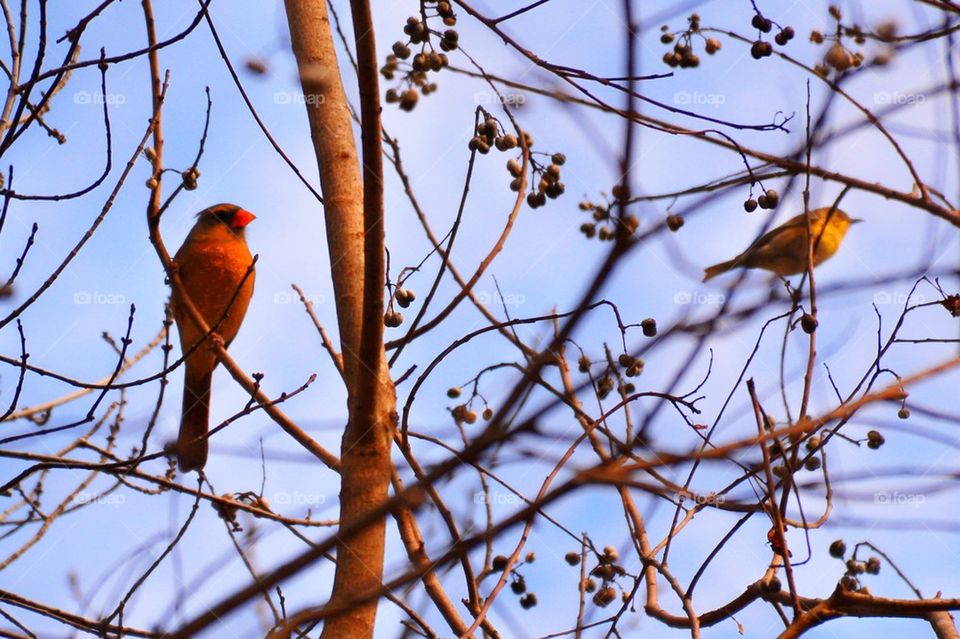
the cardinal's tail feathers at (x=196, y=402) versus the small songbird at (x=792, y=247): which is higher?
the small songbird at (x=792, y=247)

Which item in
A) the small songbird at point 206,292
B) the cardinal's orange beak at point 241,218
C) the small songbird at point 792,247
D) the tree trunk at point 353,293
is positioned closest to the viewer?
the tree trunk at point 353,293

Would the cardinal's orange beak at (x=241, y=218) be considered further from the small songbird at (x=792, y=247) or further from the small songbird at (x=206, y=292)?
the small songbird at (x=792, y=247)

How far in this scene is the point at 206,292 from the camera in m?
5.27

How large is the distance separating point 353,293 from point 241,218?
3.08 meters

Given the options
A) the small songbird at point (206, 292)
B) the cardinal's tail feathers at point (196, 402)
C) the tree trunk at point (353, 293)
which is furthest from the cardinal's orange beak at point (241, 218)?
the tree trunk at point (353, 293)

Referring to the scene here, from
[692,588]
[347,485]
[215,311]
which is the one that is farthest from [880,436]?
[215,311]

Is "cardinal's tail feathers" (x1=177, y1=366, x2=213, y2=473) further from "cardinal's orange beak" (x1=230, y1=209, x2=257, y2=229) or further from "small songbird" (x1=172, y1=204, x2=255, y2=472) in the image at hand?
"cardinal's orange beak" (x1=230, y1=209, x2=257, y2=229)

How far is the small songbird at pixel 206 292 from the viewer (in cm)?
525

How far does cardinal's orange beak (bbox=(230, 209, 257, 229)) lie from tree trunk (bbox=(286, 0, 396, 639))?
2.51 metres

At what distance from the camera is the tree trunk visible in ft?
8.07

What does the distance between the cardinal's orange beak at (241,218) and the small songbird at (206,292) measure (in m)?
0.16

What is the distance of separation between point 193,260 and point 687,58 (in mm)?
2853

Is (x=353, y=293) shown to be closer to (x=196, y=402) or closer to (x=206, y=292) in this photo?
(x=206, y=292)

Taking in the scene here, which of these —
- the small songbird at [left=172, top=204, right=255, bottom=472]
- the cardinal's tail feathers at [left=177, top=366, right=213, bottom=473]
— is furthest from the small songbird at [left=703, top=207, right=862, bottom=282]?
the cardinal's tail feathers at [left=177, top=366, right=213, bottom=473]
